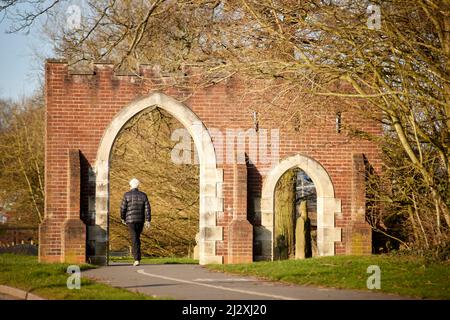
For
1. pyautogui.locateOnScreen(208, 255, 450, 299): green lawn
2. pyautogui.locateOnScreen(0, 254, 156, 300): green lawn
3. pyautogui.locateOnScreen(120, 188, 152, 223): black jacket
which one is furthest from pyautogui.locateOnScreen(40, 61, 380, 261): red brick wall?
pyautogui.locateOnScreen(208, 255, 450, 299): green lawn

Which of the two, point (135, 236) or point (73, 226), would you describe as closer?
point (135, 236)

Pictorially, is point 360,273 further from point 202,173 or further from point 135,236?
point 202,173

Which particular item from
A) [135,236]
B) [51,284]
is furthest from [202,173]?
[51,284]

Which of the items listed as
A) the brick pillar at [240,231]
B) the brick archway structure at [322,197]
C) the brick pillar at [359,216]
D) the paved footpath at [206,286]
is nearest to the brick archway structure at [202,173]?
the brick pillar at [240,231]

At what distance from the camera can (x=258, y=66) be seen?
16.9 meters

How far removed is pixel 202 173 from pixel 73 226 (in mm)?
3150

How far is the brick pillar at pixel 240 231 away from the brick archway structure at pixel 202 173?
0.37 meters

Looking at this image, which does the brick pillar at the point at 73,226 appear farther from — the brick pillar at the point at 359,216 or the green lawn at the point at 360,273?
the brick pillar at the point at 359,216

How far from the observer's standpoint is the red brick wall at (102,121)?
20.9 meters

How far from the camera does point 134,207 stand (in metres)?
19.5

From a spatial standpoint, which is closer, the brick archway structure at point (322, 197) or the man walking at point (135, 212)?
the man walking at point (135, 212)
